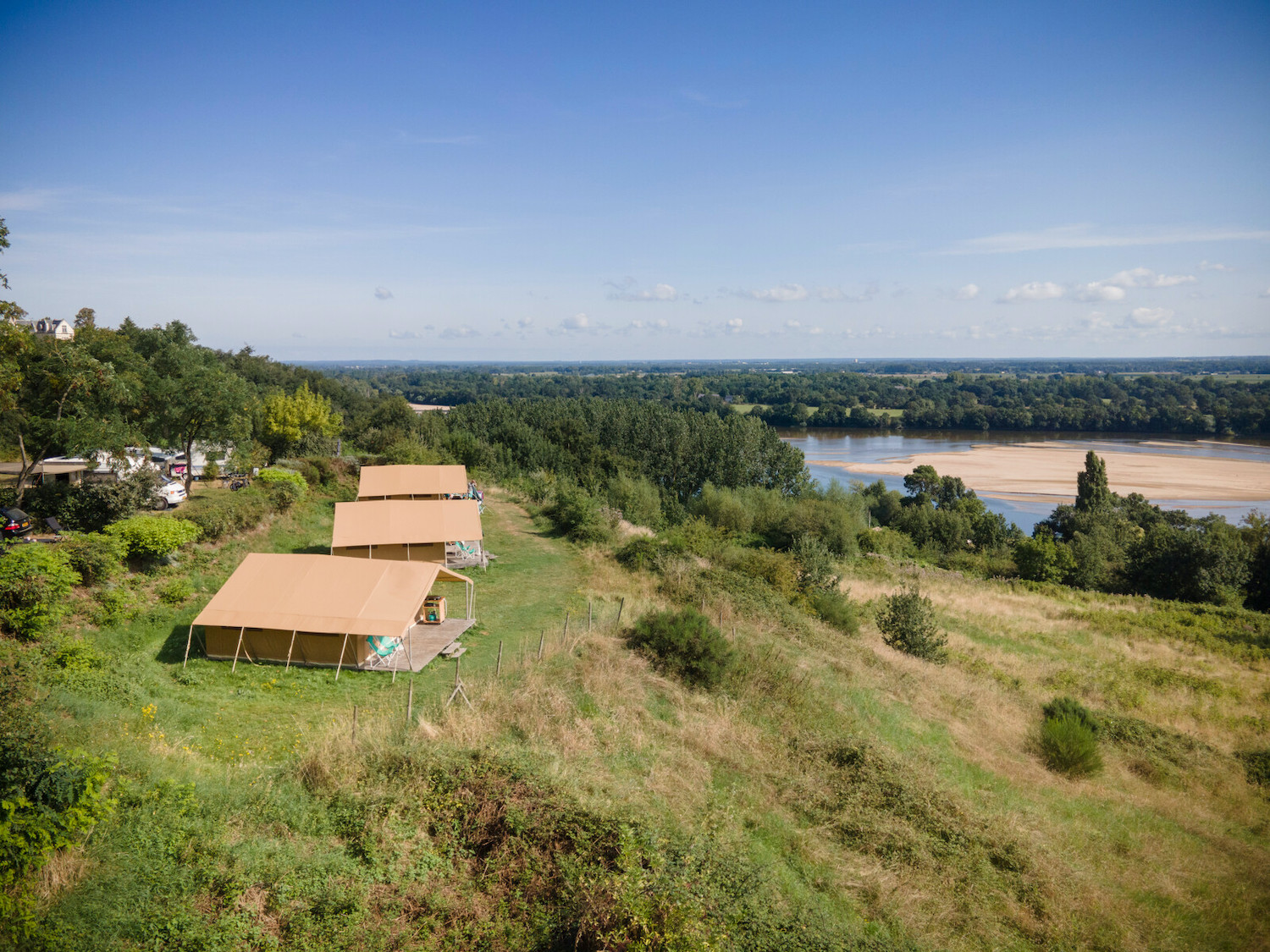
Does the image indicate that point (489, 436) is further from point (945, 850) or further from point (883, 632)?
point (945, 850)

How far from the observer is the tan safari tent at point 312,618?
1484cm

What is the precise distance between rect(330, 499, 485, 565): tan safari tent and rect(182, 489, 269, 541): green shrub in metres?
2.99

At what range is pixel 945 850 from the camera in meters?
10.0

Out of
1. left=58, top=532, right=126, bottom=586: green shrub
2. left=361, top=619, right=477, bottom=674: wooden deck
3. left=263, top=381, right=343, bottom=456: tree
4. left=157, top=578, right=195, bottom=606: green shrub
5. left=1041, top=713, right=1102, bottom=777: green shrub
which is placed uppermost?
left=263, top=381, right=343, bottom=456: tree

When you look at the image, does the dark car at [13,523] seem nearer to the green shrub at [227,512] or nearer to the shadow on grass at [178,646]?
the green shrub at [227,512]

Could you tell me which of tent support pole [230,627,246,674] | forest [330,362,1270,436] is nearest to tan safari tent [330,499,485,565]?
tent support pole [230,627,246,674]

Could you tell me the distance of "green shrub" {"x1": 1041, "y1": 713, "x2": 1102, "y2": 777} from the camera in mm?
14484

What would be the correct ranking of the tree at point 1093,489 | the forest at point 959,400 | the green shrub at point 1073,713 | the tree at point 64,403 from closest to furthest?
the green shrub at point 1073,713 < the tree at point 64,403 < the tree at point 1093,489 < the forest at point 959,400

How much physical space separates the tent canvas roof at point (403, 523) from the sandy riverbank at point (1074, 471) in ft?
190

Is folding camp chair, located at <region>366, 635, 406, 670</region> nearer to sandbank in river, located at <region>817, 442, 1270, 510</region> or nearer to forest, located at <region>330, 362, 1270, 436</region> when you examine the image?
sandbank in river, located at <region>817, 442, 1270, 510</region>

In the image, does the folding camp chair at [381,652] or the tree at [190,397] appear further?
the tree at [190,397]

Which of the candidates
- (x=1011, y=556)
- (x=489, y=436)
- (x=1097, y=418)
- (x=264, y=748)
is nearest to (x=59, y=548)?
(x=264, y=748)

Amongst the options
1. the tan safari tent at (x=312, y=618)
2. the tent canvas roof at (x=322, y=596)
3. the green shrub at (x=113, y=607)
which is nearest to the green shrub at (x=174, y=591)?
the green shrub at (x=113, y=607)

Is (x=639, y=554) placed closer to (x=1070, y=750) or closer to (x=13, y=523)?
(x=1070, y=750)
